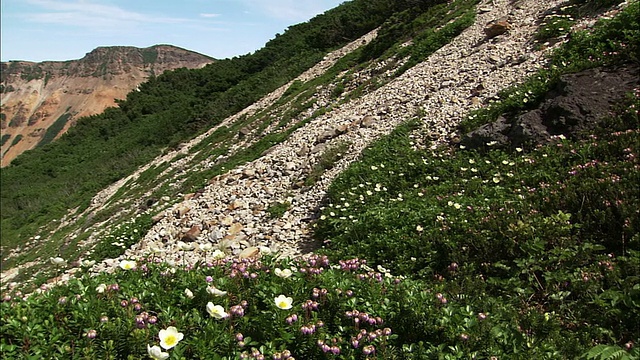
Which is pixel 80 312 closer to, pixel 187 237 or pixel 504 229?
pixel 504 229

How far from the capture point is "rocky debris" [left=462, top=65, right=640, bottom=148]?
735 centimetres

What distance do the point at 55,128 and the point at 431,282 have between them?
118 m

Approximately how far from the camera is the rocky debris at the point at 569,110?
289 inches

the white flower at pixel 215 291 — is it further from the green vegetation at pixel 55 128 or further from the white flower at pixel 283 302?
the green vegetation at pixel 55 128

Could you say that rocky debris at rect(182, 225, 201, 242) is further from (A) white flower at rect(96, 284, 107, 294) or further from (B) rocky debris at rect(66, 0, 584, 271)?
(A) white flower at rect(96, 284, 107, 294)

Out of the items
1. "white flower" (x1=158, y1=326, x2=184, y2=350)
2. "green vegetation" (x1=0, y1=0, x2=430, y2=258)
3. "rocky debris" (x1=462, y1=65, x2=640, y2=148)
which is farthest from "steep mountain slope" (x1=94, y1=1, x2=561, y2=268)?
"white flower" (x1=158, y1=326, x2=184, y2=350)

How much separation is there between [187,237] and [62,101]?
125303mm

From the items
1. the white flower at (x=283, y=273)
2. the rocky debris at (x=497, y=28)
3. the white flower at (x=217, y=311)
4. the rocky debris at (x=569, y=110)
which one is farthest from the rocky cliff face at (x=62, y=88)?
the white flower at (x=217, y=311)

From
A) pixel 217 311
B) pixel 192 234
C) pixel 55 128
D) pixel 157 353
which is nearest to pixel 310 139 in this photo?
pixel 192 234

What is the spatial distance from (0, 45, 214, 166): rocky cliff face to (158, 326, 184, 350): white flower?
113374 millimetres

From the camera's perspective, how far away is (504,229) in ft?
18.0

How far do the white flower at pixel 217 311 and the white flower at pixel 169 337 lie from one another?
0.82 ft

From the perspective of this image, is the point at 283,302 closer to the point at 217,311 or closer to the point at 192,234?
the point at 217,311

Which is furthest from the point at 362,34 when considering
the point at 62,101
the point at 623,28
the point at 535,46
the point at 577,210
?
the point at 62,101
